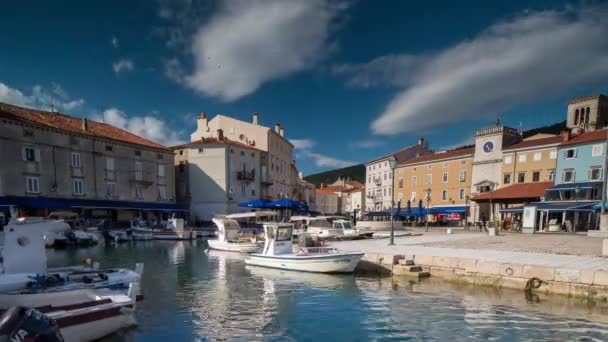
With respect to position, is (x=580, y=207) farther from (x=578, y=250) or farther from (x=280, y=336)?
(x=280, y=336)

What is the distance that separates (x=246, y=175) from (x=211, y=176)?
16.6 feet

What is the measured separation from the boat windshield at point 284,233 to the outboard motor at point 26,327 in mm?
12983

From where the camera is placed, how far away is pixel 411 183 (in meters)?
52.3

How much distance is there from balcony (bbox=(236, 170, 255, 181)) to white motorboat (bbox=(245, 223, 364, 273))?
27.8 metres

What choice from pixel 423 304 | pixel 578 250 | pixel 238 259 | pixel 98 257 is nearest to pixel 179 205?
pixel 98 257

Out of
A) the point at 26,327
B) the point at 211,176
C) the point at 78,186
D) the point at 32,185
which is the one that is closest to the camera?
the point at 26,327

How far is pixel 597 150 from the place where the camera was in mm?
30656

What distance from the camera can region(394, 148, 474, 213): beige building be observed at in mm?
45156

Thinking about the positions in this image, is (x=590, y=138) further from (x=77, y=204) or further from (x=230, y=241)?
(x=77, y=204)

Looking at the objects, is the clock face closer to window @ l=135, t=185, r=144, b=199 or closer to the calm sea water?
the calm sea water

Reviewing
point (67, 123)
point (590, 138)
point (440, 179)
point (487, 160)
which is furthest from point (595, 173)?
point (67, 123)

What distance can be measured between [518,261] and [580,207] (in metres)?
21.9

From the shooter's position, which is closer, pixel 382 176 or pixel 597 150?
pixel 597 150

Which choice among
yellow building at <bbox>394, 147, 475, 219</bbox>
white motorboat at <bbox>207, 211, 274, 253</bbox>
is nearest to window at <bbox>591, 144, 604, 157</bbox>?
yellow building at <bbox>394, 147, 475, 219</bbox>
